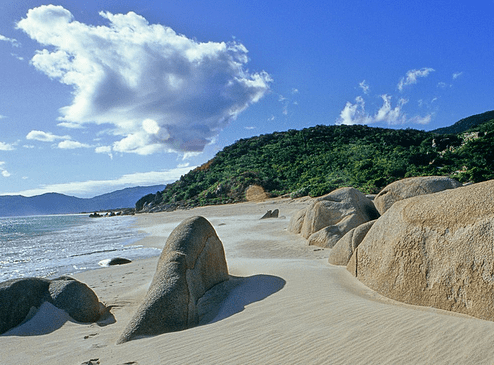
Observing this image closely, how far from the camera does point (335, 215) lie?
1322cm

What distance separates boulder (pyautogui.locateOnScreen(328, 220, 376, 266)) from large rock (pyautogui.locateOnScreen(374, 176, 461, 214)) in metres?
4.83

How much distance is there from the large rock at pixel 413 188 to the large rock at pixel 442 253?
23.6 ft

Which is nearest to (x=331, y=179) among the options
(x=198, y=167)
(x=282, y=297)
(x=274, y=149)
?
(x=274, y=149)

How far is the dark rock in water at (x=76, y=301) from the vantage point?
20.1ft

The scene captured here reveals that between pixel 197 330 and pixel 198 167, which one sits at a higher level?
pixel 198 167

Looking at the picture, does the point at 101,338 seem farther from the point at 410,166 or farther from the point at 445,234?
the point at 410,166

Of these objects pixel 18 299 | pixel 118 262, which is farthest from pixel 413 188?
pixel 18 299

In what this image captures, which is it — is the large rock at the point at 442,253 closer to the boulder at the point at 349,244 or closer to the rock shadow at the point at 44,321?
the boulder at the point at 349,244

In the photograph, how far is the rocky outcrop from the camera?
588 cm

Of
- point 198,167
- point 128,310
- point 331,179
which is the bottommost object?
point 128,310

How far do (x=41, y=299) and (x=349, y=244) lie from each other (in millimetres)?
6874

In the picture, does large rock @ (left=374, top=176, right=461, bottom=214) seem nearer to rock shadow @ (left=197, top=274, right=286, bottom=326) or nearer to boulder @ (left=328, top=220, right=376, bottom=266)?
boulder @ (left=328, top=220, right=376, bottom=266)

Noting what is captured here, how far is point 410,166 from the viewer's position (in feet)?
114

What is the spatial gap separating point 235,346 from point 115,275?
728 cm
